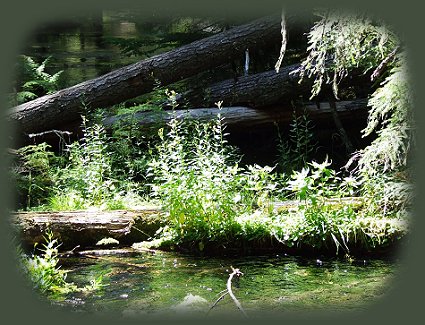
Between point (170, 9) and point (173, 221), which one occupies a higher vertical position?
point (170, 9)

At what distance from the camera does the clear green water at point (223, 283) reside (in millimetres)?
4676

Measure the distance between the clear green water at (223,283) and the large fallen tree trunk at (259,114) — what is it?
4165 mm

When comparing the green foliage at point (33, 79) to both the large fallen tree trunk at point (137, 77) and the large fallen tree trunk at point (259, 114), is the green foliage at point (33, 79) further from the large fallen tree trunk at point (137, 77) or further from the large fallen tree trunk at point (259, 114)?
the large fallen tree trunk at point (259, 114)

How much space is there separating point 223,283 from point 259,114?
5433 mm

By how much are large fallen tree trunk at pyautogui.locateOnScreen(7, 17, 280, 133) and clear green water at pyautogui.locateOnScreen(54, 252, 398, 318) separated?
442 cm

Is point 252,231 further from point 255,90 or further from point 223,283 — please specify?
point 255,90

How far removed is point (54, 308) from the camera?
4.55m

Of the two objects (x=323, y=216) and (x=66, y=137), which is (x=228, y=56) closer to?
(x=66, y=137)

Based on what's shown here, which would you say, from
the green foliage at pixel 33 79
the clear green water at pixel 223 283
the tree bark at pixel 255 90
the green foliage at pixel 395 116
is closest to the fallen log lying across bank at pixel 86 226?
the clear green water at pixel 223 283

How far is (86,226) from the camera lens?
6.77 meters

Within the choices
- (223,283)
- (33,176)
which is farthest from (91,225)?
(33,176)

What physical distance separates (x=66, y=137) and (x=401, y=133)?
7328 millimetres

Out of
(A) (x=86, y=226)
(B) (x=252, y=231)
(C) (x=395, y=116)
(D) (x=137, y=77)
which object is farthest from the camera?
(D) (x=137, y=77)

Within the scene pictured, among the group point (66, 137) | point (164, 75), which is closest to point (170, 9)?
point (164, 75)
